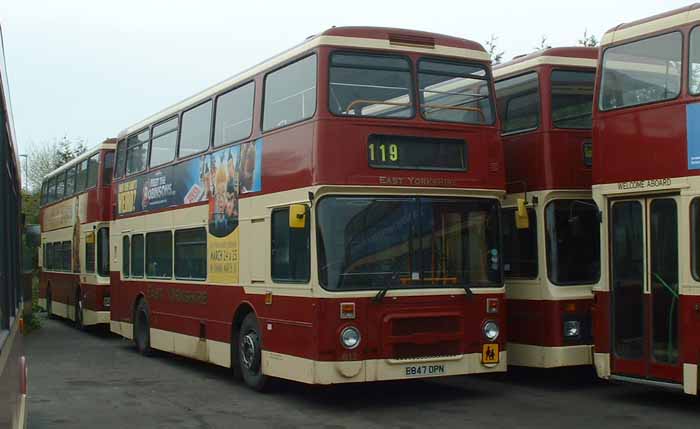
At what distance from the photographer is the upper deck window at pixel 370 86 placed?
10.6 m

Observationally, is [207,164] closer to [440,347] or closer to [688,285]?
[440,347]

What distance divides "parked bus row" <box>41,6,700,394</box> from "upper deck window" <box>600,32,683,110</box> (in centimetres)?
2

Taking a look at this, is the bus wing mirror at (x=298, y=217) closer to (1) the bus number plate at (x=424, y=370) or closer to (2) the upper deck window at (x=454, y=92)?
(2) the upper deck window at (x=454, y=92)

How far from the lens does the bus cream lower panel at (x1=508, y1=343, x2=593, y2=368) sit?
11734mm

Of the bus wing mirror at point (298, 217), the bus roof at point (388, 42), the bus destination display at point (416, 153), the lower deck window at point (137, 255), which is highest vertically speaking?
the bus roof at point (388, 42)

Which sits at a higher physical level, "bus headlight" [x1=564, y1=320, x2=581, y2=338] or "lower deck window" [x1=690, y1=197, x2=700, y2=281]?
"lower deck window" [x1=690, y1=197, x2=700, y2=281]

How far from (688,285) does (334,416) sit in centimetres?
399

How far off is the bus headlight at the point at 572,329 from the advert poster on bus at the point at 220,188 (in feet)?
14.0

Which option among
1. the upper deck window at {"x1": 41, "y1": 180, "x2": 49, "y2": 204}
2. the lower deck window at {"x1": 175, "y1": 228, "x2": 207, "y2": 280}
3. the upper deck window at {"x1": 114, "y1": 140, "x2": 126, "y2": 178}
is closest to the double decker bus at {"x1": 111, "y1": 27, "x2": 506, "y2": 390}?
the lower deck window at {"x1": 175, "y1": 228, "x2": 207, "y2": 280}

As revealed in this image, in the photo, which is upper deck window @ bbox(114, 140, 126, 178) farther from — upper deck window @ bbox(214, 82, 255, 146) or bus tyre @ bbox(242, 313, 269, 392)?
bus tyre @ bbox(242, 313, 269, 392)

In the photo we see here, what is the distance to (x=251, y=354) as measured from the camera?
12.3 metres

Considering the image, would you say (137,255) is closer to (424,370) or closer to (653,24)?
(424,370)

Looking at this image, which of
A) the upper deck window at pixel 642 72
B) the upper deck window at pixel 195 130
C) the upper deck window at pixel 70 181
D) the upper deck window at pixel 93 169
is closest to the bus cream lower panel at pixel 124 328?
the upper deck window at pixel 93 169

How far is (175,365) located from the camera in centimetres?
1593
